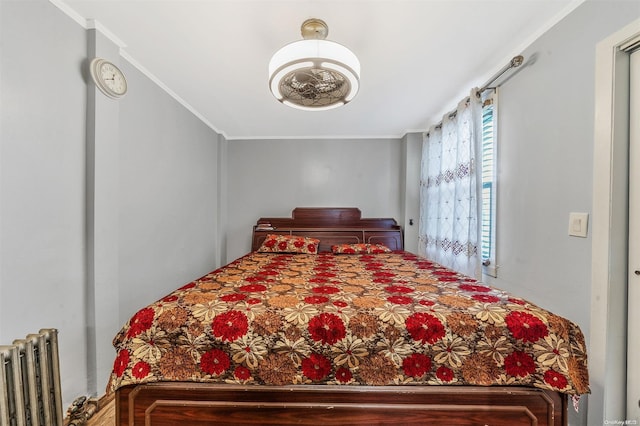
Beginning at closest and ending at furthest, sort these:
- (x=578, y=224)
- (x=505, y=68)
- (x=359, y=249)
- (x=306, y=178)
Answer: (x=578, y=224), (x=505, y=68), (x=359, y=249), (x=306, y=178)

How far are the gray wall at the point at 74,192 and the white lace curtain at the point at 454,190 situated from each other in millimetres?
2642

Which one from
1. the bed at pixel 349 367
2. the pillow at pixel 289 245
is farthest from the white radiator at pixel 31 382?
the pillow at pixel 289 245

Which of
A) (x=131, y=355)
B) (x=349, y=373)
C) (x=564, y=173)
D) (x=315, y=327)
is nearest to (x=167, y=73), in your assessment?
(x=131, y=355)

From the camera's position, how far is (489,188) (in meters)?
2.10

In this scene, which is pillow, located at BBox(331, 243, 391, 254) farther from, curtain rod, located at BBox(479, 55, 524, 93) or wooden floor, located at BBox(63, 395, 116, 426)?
wooden floor, located at BBox(63, 395, 116, 426)

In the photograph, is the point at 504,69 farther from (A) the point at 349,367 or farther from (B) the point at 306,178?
(B) the point at 306,178

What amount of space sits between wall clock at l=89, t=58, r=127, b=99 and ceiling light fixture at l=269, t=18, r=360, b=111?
1.08m

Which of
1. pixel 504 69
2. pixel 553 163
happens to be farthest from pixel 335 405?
pixel 504 69

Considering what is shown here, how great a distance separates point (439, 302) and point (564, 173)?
1.00 metres

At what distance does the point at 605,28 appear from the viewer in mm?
1187

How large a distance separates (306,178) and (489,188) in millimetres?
2171

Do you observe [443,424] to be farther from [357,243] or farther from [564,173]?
Result: [357,243]

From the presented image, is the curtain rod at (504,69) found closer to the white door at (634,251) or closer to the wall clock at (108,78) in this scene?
the white door at (634,251)

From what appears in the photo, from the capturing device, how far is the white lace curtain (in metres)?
2.05
